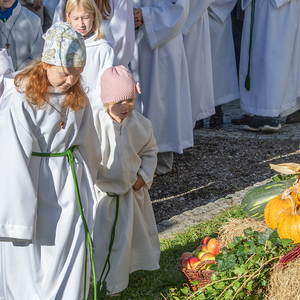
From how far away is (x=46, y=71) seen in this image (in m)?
2.20

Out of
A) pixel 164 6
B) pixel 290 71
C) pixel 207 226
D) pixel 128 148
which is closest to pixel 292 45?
pixel 290 71

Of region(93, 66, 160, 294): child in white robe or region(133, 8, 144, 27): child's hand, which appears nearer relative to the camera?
region(93, 66, 160, 294): child in white robe

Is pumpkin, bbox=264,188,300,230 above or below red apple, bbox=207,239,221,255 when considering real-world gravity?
above

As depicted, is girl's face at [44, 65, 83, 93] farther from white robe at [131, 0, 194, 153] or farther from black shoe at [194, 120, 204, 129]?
black shoe at [194, 120, 204, 129]

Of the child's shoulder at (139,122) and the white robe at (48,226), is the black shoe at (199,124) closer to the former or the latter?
the child's shoulder at (139,122)

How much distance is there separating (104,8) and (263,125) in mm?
4226

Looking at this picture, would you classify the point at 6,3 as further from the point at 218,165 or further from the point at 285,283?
the point at 285,283

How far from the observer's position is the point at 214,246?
3.00 metres

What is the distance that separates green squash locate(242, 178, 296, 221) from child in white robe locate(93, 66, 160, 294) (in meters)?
0.80

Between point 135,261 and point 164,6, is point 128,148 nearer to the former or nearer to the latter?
point 135,261

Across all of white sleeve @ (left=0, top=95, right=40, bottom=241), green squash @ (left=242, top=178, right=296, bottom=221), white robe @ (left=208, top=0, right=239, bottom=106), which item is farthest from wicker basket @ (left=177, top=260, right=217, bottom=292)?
white robe @ (left=208, top=0, right=239, bottom=106)

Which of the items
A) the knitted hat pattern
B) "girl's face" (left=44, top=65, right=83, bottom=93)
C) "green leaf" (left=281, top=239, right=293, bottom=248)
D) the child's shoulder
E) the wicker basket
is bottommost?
the wicker basket

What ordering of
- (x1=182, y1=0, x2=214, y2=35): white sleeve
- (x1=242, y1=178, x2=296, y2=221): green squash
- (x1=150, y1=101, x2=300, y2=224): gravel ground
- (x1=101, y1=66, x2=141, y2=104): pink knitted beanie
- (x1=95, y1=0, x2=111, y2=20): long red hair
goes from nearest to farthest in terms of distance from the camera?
1. (x1=101, y1=66, x2=141, y2=104): pink knitted beanie
2. (x1=242, y1=178, x2=296, y2=221): green squash
3. (x1=95, y1=0, x2=111, y2=20): long red hair
4. (x1=150, y1=101, x2=300, y2=224): gravel ground
5. (x1=182, y1=0, x2=214, y2=35): white sleeve

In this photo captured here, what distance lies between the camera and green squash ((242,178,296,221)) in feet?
10.7
